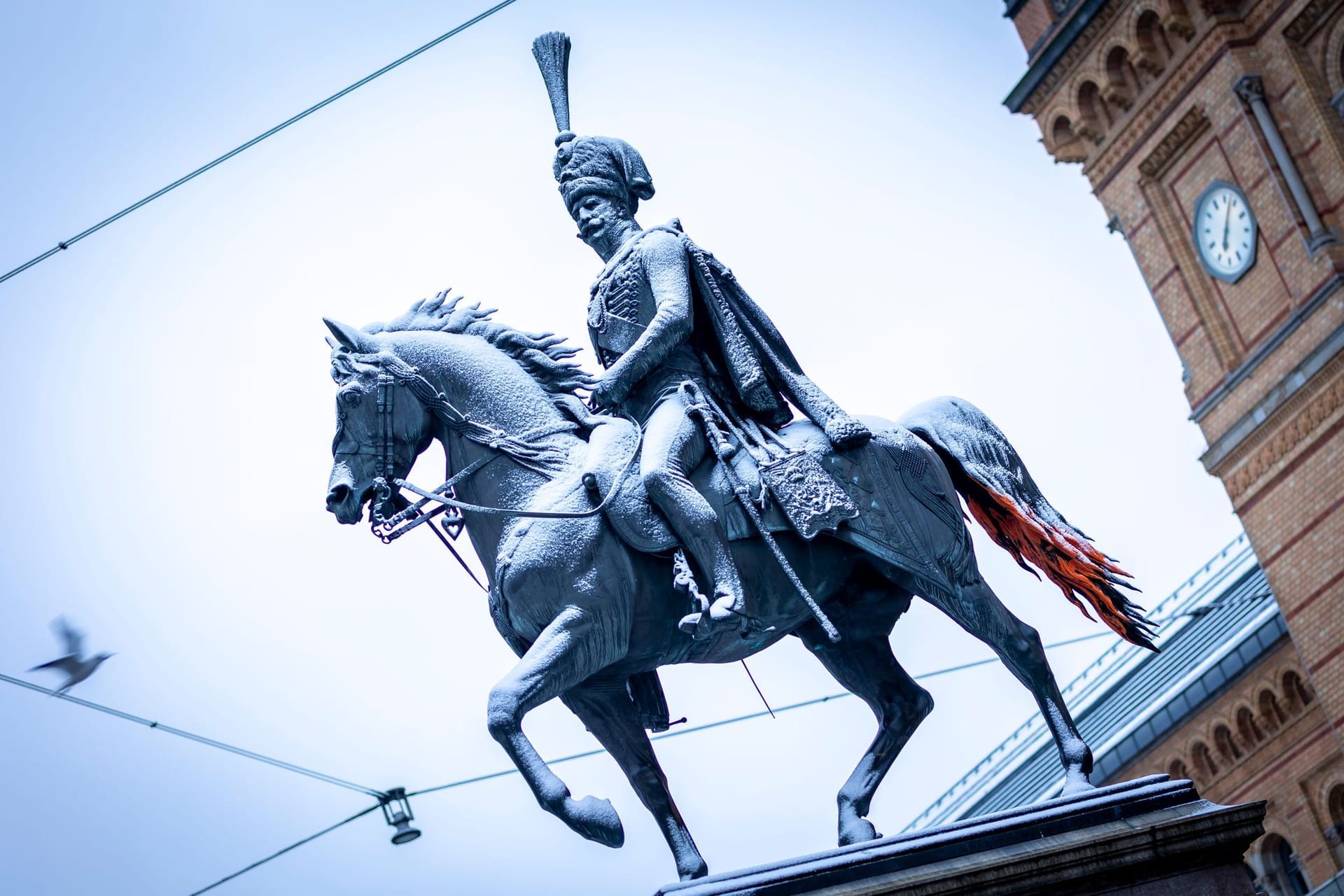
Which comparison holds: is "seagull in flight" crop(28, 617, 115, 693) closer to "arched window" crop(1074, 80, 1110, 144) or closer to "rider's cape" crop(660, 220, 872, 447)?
"rider's cape" crop(660, 220, 872, 447)

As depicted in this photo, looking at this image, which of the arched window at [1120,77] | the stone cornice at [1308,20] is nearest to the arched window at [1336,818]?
the arched window at [1120,77]

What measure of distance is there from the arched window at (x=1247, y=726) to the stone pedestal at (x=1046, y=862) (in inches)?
1086

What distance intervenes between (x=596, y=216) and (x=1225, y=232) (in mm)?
23626

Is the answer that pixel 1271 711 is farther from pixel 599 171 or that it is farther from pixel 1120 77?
pixel 599 171

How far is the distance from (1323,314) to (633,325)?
2197 cm

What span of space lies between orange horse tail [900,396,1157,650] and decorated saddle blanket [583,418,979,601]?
199 millimetres

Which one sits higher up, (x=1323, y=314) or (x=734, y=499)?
(x=1323, y=314)

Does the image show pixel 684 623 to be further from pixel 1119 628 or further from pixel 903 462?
pixel 1119 628

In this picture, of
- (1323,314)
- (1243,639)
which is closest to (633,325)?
(1323,314)

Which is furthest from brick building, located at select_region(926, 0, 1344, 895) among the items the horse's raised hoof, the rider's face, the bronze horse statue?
the horse's raised hoof

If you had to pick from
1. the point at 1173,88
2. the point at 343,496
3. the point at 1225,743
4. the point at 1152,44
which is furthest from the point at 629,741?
the point at 1225,743

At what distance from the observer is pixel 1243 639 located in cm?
3400

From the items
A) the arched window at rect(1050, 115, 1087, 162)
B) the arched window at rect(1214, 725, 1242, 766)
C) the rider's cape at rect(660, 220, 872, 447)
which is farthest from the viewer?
the arched window at rect(1214, 725, 1242, 766)

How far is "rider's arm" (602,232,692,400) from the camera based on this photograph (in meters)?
8.55
